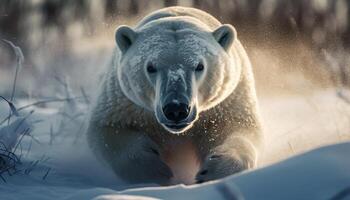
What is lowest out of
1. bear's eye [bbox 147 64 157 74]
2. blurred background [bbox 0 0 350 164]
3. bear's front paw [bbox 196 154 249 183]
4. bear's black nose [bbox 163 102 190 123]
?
blurred background [bbox 0 0 350 164]

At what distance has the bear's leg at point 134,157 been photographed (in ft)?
15.2

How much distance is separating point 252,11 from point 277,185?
8385mm

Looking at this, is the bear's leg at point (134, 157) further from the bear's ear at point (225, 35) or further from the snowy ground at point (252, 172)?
the bear's ear at point (225, 35)

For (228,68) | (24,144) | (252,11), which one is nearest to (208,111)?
(228,68)

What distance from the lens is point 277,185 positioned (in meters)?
2.49

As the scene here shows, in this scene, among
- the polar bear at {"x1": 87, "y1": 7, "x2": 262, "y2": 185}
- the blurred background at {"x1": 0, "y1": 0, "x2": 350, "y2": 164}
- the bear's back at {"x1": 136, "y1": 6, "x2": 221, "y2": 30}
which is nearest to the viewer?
the polar bear at {"x1": 87, "y1": 7, "x2": 262, "y2": 185}

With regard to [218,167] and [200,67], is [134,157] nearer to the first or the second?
[218,167]

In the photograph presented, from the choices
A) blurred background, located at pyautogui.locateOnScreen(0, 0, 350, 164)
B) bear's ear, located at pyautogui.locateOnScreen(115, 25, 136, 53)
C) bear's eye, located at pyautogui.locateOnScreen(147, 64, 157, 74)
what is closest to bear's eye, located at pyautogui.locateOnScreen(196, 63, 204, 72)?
bear's eye, located at pyautogui.locateOnScreen(147, 64, 157, 74)

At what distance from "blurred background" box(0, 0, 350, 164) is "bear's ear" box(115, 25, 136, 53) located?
3.28 metres

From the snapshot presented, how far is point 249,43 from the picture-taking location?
1062 cm

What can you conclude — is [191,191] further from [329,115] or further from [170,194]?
[329,115]

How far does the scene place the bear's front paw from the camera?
4.39m

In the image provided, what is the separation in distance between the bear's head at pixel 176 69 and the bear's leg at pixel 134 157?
22cm

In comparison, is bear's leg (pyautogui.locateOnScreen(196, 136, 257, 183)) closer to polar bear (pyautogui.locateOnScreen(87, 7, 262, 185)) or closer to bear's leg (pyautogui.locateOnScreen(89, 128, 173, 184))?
polar bear (pyautogui.locateOnScreen(87, 7, 262, 185))
